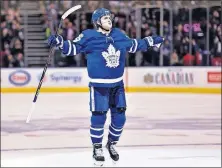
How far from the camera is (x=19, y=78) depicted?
1396 centimetres

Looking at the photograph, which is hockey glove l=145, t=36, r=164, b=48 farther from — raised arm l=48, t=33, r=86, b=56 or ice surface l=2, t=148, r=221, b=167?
ice surface l=2, t=148, r=221, b=167

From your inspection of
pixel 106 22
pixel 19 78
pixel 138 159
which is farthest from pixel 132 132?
pixel 19 78

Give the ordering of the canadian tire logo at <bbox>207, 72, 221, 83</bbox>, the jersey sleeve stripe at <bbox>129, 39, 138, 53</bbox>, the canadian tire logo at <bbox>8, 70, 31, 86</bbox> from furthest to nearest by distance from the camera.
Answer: the canadian tire logo at <bbox>8, 70, 31, 86</bbox>, the canadian tire logo at <bbox>207, 72, 221, 83</bbox>, the jersey sleeve stripe at <bbox>129, 39, 138, 53</bbox>

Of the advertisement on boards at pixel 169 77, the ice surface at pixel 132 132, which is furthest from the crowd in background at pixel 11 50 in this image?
the advertisement on boards at pixel 169 77

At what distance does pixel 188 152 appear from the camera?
5.00 metres

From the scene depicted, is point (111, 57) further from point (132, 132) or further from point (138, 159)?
point (132, 132)

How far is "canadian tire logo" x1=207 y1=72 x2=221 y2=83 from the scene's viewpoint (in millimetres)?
12989

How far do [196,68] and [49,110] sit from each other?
4559mm

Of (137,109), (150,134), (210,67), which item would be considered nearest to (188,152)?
(150,134)

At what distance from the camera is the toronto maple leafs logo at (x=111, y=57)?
1.53 meters

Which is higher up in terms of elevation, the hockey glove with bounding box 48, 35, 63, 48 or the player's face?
the player's face

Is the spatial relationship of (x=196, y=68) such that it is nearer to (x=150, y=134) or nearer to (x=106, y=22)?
(x=150, y=134)

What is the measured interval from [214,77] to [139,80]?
1981 millimetres

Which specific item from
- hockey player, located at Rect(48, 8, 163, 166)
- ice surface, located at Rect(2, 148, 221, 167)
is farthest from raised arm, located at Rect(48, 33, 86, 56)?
ice surface, located at Rect(2, 148, 221, 167)
